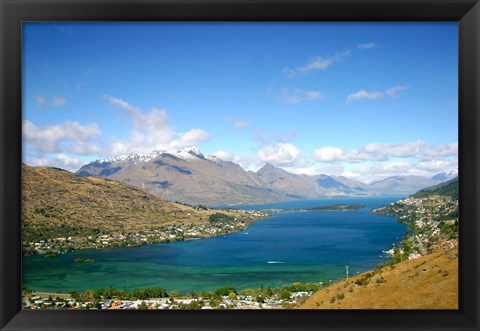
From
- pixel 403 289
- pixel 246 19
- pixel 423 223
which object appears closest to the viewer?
pixel 246 19

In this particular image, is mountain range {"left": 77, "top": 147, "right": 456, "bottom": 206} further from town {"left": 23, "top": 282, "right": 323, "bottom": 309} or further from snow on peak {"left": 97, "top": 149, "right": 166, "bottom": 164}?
town {"left": 23, "top": 282, "right": 323, "bottom": 309}

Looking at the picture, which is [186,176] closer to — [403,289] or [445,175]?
[403,289]

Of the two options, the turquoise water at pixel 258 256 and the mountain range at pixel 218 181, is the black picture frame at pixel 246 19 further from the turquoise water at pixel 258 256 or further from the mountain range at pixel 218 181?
the mountain range at pixel 218 181

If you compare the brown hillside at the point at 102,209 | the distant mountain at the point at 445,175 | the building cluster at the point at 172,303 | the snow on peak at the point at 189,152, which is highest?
the snow on peak at the point at 189,152

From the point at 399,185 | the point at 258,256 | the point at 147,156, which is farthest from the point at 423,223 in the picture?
the point at 147,156

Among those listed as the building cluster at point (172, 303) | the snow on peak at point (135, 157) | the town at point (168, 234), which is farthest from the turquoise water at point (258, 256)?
the snow on peak at point (135, 157)
